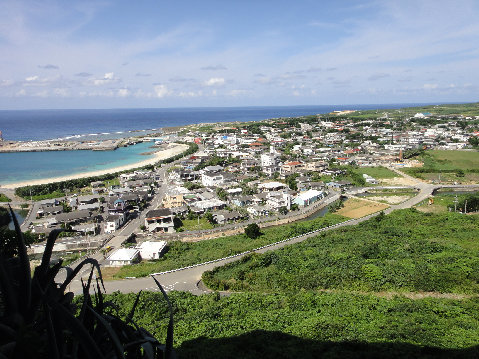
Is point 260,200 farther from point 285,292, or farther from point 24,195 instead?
point 24,195

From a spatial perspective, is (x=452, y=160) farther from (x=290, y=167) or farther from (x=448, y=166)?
(x=290, y=167)

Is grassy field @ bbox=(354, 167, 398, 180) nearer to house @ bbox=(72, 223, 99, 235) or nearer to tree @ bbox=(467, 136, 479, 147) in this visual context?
tree @ bbox=(467, 136, 479, 147)

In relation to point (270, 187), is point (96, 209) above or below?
below

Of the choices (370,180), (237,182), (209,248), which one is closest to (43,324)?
(209,248)

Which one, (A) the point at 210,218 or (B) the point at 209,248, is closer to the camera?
(B) the point at 209,248

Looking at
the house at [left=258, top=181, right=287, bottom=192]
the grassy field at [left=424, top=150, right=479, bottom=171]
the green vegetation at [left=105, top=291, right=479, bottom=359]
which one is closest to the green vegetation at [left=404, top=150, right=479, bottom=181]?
the grassy field at [left=424, top=150, right=479, bottom=171]

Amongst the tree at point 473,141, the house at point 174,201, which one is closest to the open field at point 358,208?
the house at point 174,201

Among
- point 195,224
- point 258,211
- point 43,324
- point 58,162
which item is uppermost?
point 43,324
